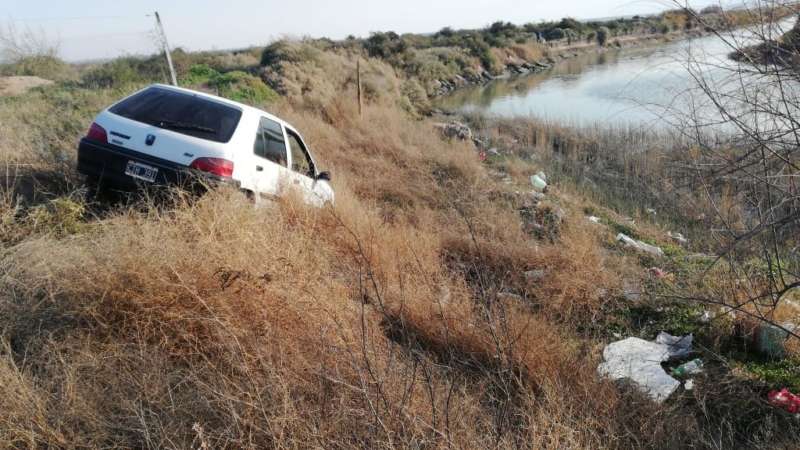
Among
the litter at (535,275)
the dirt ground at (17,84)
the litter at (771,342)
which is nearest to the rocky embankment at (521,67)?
the dirt ground at (17,84)

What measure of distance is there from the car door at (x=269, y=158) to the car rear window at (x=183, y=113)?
1.01ft

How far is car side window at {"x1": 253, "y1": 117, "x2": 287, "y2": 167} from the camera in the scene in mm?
4430

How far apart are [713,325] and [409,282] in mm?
2853

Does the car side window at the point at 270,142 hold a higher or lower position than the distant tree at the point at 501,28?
lower

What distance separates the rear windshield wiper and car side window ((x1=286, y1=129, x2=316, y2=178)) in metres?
1.17

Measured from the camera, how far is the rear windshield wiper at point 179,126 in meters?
4.00

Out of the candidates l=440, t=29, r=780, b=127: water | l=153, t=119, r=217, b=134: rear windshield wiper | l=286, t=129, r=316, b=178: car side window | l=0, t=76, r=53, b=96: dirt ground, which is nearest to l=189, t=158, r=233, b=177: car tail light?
l=153, t=119, r=217, b=134: rear windshield wiper

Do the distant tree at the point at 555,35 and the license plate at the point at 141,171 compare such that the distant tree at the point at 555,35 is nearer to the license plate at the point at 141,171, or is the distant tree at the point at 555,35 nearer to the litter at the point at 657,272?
the litter at the point at 657,272

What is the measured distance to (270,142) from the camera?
15.2ft

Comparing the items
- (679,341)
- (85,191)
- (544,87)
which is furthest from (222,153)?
(544,87)

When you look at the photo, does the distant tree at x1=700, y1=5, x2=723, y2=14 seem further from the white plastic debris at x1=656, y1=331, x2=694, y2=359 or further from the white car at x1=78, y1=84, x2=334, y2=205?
the white car at x1=78, y1=84, x2=334, y2=205

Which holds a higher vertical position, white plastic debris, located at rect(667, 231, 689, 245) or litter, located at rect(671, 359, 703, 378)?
litter, located at rect(671, 359, 703, 378)

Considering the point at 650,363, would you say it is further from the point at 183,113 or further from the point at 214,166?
the point at 183,113

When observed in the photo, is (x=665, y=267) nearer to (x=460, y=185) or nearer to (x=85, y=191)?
(x=460, y=185)
